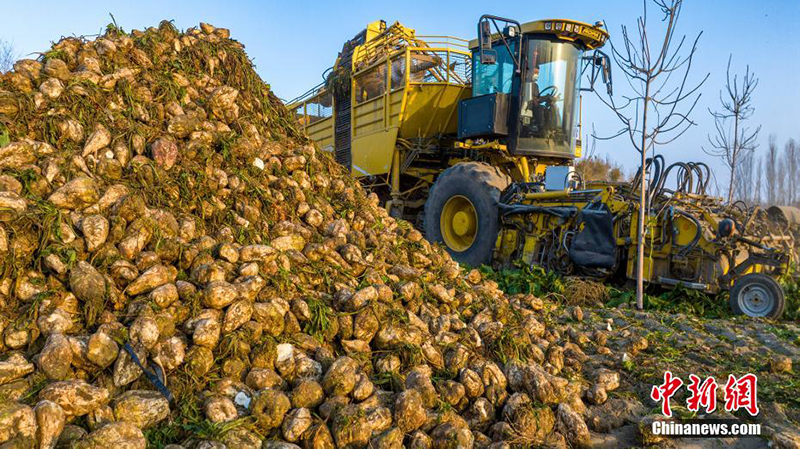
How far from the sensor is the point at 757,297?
4.58 meters

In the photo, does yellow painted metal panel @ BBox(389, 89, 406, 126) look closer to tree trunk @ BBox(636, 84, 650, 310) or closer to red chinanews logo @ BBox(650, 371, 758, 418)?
tree trunk @ BBox(636, 84, 650, 310)

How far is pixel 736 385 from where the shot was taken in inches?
112

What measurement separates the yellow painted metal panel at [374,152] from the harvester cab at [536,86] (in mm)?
1437

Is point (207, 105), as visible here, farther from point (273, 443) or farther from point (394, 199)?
point (394, 199)

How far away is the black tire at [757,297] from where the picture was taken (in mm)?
4461

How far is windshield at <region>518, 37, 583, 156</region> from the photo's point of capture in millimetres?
6473

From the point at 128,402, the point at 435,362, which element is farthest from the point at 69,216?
the point at 435,362

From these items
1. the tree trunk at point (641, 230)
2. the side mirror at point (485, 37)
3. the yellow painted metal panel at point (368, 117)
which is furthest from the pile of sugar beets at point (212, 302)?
the yellow painted metal panel at point (368, 117)

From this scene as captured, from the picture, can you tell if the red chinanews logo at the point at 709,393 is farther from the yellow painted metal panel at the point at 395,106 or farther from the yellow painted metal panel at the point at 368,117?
the yellow painted metal panel at the point at 368,117

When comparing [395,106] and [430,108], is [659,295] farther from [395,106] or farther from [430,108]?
[395,106]

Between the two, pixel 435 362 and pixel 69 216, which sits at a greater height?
pixel 69 216

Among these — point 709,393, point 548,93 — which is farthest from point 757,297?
point 548,93

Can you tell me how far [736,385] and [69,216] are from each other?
11.8 feet

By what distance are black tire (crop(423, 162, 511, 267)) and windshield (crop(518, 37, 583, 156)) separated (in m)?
0.60
